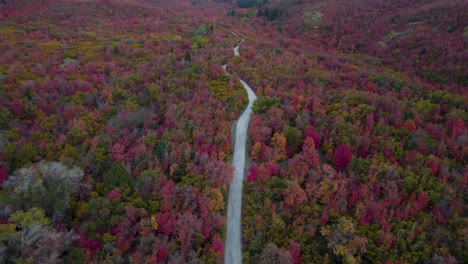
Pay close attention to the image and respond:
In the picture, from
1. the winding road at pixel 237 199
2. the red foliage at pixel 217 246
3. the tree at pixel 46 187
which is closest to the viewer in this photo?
the red foliage at pixel 217 246

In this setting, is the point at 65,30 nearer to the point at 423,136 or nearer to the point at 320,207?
the point at 320,207

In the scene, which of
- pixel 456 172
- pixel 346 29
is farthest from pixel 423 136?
pixel 346 29

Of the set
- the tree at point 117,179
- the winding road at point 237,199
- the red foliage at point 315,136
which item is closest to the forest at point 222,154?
the tree at point 117,179

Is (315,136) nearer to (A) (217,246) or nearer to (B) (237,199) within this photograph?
(B) (237,199)

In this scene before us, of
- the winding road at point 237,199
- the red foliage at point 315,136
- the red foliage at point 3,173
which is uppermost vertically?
the red foliage at point 315,136

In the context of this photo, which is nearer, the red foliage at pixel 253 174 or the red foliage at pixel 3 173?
the red foliage at pixel 3 173

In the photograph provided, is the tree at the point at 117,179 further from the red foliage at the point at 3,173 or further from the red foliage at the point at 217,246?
the red foliage at the point at 217,246
